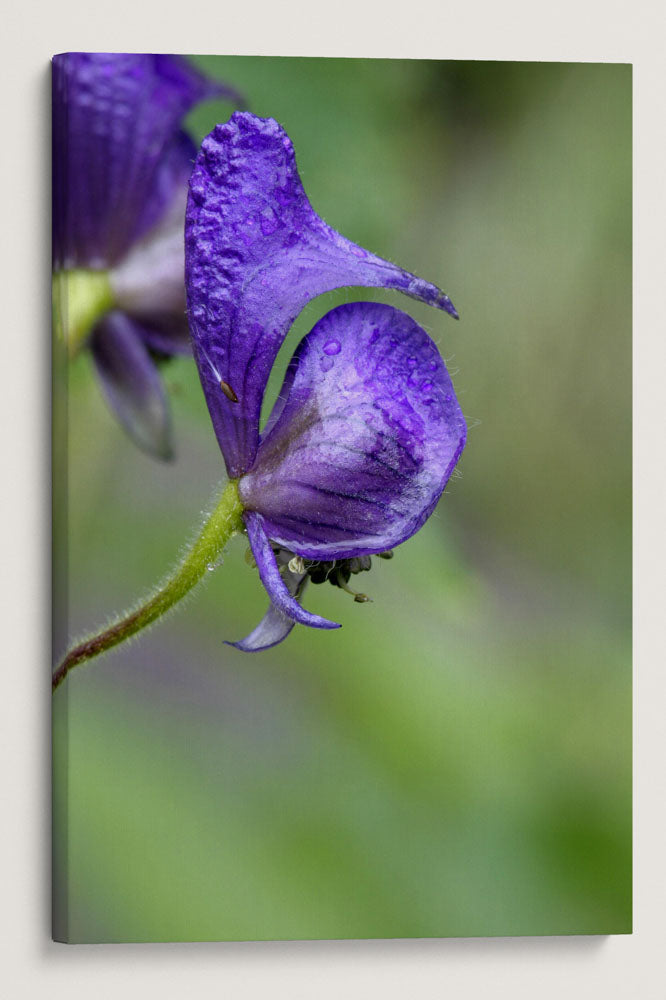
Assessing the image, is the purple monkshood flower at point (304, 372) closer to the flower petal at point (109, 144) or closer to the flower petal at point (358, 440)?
the flower petal at point (358, 440)

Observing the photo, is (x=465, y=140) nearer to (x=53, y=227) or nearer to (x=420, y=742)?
(x=53, y=227)

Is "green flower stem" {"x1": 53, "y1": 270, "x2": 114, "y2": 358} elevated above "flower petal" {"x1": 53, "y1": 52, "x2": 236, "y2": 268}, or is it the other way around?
"flower petal" {"x1": 53, "y1": 52, "x2": 236, "y2": 268}

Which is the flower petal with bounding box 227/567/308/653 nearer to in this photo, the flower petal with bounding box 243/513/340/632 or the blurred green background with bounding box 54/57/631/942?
the flower petal with bounding box 243/513/340/632

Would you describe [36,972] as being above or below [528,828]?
below

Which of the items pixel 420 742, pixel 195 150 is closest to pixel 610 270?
pixel 195 150

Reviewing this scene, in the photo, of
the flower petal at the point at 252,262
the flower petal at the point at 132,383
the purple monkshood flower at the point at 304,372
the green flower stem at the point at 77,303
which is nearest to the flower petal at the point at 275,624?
the purple monkshood flower at the point at 304,372

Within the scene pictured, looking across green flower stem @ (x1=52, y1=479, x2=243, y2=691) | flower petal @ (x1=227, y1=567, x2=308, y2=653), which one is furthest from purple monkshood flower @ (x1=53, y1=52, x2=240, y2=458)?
flower petal @ (x1=227, y1=567, x2=308, y2=653)

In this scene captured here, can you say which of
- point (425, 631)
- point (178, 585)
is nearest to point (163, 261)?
point (178, 585)
